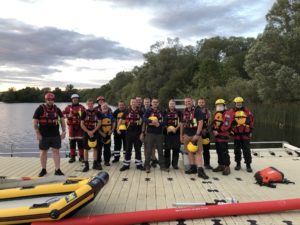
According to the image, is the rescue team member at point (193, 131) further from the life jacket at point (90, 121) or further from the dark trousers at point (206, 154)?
the life jacket at point (90, 121)

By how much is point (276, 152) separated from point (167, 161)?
4.62 meters

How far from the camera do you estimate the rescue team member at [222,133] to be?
7.70 metres

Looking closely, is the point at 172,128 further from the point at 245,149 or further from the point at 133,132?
the point at 245,149

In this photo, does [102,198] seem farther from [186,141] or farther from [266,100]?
[266,100]

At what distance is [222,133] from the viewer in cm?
788

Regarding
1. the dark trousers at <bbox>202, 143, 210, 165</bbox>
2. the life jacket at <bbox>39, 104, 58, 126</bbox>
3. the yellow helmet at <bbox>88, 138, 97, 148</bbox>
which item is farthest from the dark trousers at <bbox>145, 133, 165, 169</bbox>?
the life jacket at <bbox>39, 104, 58, 126</bbox>

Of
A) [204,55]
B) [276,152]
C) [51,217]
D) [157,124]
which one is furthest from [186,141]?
[204,55]

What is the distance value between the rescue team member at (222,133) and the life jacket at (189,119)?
2.03ft

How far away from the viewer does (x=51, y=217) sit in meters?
4.48

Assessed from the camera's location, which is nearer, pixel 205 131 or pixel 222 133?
pixel 222 133

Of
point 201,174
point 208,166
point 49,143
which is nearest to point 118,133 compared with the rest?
point 49,143

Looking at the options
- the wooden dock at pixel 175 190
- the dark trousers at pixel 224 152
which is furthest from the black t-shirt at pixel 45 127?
the dark trousers at pixel 224 152

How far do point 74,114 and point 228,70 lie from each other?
133ft

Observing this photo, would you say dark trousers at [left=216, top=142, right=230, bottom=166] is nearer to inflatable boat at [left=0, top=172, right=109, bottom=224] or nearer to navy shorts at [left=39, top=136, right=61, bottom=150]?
navy shorts at [left=39, top=136, right=61, bottom=150]
